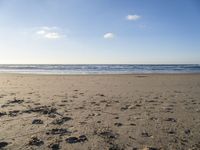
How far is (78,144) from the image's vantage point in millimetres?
3605

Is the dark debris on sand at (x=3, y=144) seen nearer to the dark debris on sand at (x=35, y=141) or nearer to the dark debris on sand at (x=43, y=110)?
the dark debris on sand at (x=35, y=141)

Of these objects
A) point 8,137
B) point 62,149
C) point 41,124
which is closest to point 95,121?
point 41,124

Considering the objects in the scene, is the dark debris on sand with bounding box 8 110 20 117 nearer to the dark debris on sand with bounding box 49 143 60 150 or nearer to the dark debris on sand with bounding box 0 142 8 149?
the dark debris on sand with bounding box 0 142 8 149

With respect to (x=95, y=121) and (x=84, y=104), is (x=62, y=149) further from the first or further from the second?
(x=84, y=104)

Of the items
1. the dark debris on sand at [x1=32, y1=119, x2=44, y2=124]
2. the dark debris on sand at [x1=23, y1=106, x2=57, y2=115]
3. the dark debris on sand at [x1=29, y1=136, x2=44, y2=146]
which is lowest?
the dark debris on sand at [x1=29, y1=136, x2=44, y2=146]

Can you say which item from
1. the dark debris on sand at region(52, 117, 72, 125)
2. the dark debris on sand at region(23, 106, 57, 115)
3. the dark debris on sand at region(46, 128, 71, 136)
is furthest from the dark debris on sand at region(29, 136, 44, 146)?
the dark debris on sand at region(23, 106, 57, 115)

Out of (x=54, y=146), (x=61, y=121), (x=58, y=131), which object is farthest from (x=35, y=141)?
(x=61, y=121)

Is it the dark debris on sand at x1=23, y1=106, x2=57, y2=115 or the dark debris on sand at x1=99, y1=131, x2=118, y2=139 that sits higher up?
the dark debris on sand at x1=23, y1=106, x2=57, y2=115

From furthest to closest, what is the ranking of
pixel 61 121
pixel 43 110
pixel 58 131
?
pixel 43 110 → pixel 61 121 → pixel 58 131

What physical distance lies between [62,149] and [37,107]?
314cm

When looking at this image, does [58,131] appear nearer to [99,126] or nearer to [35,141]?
[35,141]

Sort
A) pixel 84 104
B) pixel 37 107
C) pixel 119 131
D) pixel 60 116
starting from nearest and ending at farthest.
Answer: pixel 119 131
pixel 60 116
pixel 37 107
pixel 84 104

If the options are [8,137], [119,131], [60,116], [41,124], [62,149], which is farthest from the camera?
[60,116]

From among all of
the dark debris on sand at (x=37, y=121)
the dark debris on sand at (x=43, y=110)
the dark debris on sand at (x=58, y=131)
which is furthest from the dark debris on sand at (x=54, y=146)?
the dark debris on sand at (x=43, y=110)
